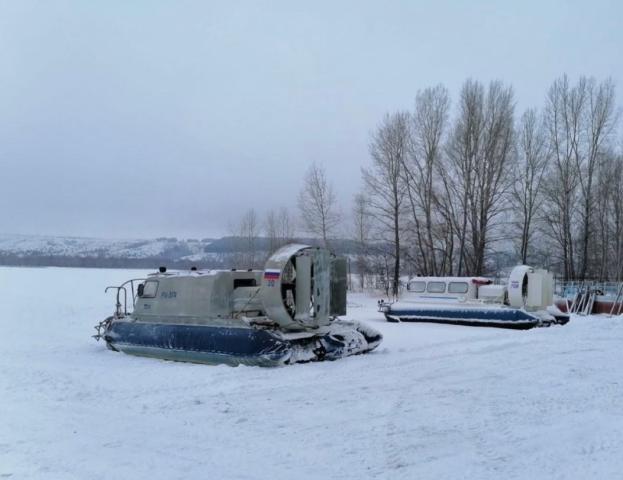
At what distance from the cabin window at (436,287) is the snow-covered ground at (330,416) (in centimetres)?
967

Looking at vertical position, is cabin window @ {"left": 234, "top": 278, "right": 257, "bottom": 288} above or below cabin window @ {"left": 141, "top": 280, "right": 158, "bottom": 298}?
above

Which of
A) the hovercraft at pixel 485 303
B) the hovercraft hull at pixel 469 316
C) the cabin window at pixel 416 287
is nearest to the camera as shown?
the hovercraft hull at pixel 469 316

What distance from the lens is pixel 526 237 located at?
3675 cm

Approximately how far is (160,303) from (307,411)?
6536mm

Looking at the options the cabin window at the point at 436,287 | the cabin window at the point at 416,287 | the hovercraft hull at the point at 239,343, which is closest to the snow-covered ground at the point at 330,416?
the hovercraft hull at the point at 239,343

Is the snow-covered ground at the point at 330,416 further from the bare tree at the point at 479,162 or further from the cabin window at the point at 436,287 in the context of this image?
the bare tree at the point at 479,162

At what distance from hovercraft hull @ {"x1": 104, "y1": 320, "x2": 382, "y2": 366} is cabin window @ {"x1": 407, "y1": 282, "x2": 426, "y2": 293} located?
10698 mm

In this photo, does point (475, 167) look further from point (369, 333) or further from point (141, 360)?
point (141, 360)

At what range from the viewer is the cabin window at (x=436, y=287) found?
2211 centimetres

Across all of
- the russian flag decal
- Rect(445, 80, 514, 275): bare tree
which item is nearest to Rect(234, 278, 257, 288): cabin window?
the russian flag decal

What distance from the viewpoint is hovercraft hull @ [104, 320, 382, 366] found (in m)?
10.6

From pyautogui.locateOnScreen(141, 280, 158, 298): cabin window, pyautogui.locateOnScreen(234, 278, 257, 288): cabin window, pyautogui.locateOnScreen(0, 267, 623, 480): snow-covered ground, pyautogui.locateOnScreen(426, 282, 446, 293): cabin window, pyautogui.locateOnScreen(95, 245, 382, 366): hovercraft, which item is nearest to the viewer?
pyautogui.locateOnScreen(0, 267, 623, 480): snow-covered ground

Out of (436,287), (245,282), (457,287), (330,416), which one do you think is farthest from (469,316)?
(330,416)

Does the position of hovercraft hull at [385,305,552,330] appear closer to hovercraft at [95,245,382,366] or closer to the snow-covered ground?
the snow-covered ground
